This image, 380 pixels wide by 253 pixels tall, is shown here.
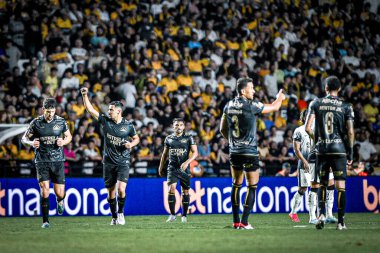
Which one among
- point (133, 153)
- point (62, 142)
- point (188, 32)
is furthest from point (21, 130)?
point (188, 32)

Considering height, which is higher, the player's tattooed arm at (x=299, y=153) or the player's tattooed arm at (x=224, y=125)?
the player's tattooed arm at (x=224, y=125)

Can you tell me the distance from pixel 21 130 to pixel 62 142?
5.35 m

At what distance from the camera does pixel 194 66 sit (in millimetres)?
26688

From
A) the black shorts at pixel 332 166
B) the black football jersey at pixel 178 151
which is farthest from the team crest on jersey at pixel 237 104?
the black football jersey at pixel 178 151

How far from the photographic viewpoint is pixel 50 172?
627 inches

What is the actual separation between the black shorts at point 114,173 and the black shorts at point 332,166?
15.2 feet

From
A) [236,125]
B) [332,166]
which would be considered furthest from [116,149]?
[332,166]

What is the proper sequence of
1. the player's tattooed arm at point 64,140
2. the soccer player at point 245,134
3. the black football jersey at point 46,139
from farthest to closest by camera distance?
the black football jersey at point 46,139 → the player's tattooed arm at point 64,140 → the soccer player at point 245,134

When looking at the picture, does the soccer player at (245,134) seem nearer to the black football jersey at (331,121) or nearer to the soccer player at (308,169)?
the black football jersey at (331,121)

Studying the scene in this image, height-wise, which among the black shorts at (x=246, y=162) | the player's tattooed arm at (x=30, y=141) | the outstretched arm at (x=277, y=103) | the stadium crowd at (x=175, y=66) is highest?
the stadium crowd at (x=175, y=66)

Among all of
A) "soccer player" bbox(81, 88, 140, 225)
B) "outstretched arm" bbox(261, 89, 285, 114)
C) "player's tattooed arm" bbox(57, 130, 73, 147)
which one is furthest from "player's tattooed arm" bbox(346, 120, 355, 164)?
"player's tattooed arm" bbox(57, 130, 73, 147)

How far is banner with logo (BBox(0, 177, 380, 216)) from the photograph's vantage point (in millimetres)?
21469

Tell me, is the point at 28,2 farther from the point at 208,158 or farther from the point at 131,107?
the point at 208,158

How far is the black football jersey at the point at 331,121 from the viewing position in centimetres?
1297
